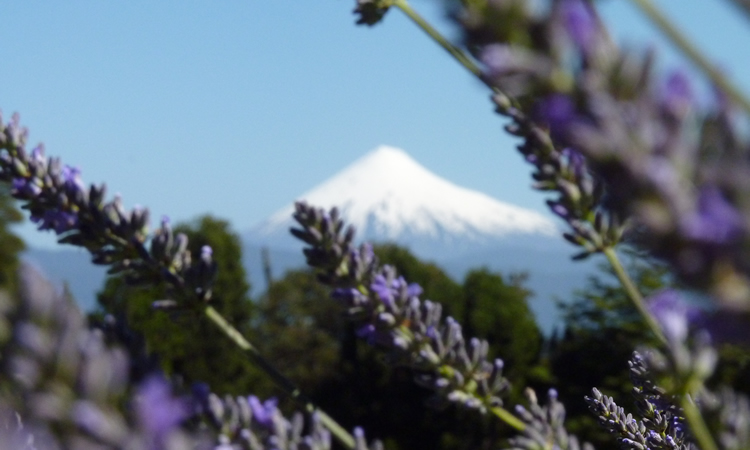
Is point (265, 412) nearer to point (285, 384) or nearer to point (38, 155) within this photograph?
point (285, 384)

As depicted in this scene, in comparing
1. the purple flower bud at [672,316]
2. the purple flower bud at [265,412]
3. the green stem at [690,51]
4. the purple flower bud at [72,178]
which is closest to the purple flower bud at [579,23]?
the green stem at [690,51]

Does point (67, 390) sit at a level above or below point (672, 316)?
above

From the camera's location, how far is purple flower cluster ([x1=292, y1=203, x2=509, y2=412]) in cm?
121

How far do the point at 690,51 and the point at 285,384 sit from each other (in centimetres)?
62

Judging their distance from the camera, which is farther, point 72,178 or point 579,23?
point 72,178

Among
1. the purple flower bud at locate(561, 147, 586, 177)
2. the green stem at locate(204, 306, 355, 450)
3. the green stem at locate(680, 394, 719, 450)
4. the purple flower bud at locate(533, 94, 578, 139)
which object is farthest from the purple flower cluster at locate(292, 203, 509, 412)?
the purple flower bud at locate(533, 94, 578, 139)

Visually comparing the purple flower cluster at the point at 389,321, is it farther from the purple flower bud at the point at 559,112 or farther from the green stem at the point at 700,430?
the purple flower bud at the point at 559,112

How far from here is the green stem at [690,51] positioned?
52cm

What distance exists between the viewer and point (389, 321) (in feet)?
4.06

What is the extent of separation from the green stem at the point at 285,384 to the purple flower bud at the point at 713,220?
0.44m

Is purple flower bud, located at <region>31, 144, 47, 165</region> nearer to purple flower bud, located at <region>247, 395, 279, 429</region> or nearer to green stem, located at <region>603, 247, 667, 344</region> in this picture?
purple flower bud, located at <region>247, 395, 279, 429</region>

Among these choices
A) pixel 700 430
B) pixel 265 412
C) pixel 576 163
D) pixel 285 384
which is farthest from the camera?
pixel 576 163

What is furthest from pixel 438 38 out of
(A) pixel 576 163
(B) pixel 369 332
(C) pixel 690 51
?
(C) pixel 690 51

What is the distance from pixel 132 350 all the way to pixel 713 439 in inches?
21.2
